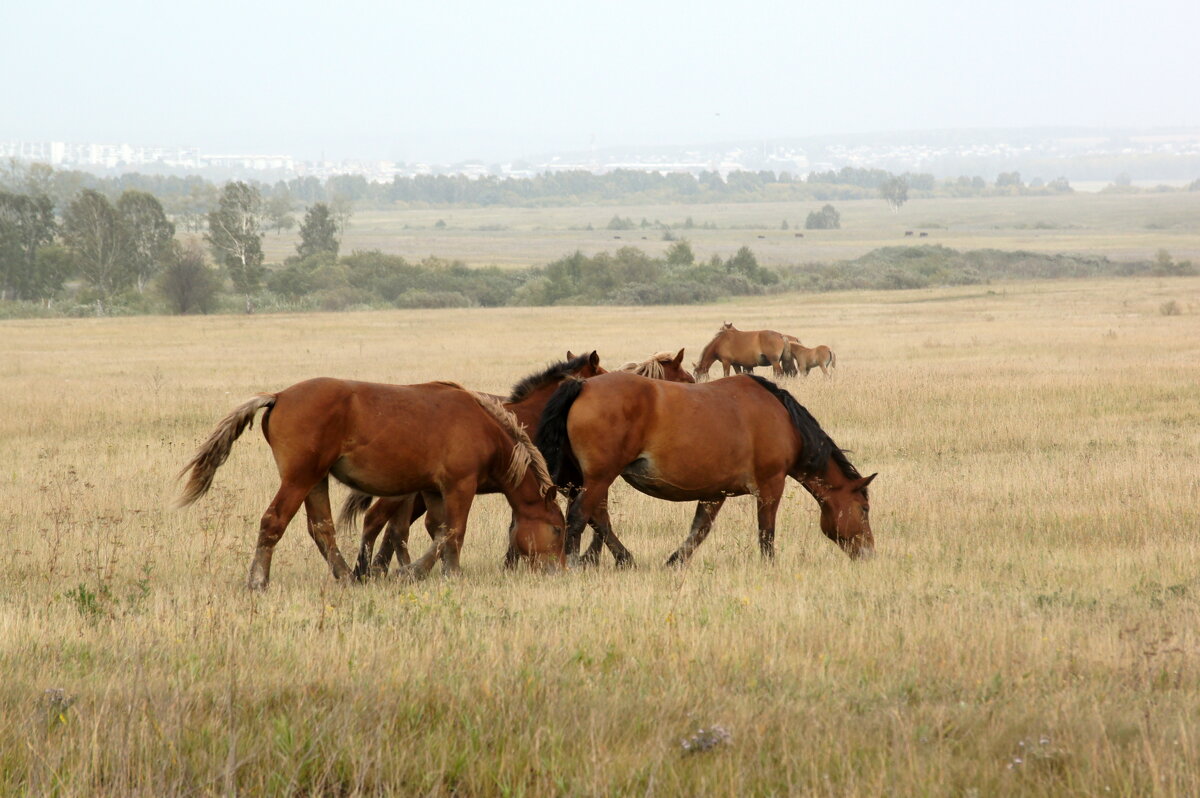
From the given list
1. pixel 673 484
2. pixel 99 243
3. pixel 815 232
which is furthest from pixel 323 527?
pixel 815 232

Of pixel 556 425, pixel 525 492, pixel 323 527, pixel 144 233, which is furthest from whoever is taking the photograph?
pixel 144 233

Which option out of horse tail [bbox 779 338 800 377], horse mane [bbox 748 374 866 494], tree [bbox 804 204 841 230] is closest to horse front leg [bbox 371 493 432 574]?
horse mane [bbox 748 374 866 494]

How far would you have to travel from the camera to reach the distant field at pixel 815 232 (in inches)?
3957

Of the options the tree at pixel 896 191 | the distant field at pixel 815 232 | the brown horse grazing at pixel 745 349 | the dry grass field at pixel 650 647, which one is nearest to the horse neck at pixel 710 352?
the brown horse grazing at pixel 745 349

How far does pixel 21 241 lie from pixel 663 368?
210 ft

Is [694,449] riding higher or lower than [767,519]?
higher

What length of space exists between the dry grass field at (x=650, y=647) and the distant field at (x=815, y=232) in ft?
247

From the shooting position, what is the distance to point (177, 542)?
9.16 metres

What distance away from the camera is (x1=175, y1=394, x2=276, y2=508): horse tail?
754cm

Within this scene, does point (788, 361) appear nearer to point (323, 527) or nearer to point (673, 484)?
point (673, 484)

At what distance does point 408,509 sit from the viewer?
8539 mm

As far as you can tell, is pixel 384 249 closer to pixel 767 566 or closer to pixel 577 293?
pixel 577 293

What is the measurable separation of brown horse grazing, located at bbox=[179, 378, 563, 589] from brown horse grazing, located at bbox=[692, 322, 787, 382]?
14829 mm

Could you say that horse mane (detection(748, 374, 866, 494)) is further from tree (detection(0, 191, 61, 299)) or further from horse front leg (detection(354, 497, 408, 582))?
tree (detection(0, 191, 61, 299))
